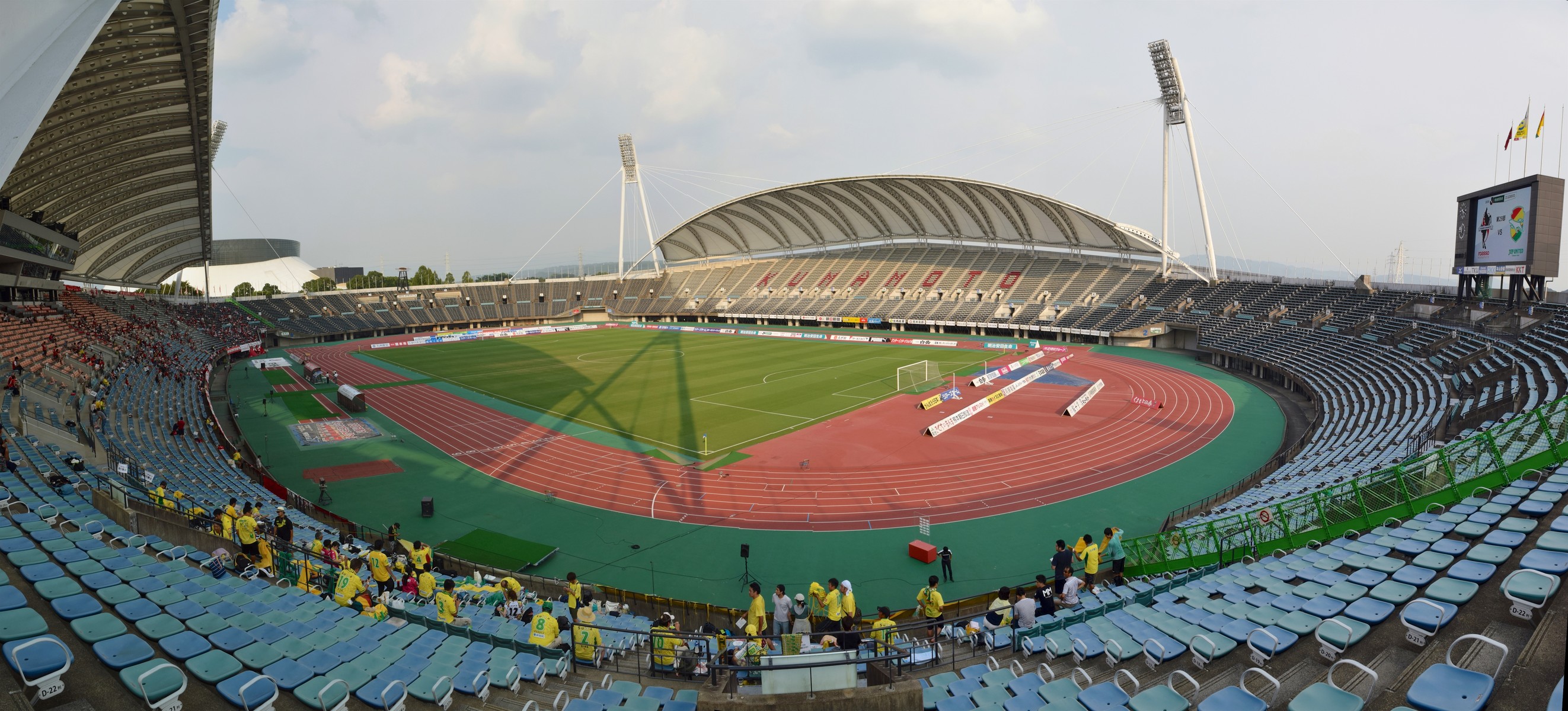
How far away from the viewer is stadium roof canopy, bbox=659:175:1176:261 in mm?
64500

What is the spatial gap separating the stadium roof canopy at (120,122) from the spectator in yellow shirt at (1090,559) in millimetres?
14358

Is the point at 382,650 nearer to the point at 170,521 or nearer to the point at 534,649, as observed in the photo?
the point at 534,649

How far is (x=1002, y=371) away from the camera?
1574 inches

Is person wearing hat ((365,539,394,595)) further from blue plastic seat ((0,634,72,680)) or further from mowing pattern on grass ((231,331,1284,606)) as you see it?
blue plastic seat ((0,634,72,680))

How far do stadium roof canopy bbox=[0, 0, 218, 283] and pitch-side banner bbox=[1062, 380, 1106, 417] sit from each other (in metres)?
A: 31.2

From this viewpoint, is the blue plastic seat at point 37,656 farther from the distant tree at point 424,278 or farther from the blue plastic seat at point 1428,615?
the distant tree at point 424,278

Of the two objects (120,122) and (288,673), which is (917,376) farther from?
(120,122)

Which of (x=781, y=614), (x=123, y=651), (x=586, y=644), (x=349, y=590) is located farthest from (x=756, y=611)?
(x=123, y=651)

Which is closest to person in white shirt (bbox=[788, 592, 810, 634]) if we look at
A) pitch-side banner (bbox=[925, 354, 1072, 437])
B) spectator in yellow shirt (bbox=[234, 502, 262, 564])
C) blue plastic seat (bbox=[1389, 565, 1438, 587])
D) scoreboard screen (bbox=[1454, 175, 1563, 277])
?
blue plastic seat (bbox=[1389, 565, 1438, 587])

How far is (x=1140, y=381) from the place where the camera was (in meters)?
39.7

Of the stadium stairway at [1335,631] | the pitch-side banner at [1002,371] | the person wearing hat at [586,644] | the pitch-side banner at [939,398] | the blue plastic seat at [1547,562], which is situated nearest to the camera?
the stadium stairway at [1335,631]

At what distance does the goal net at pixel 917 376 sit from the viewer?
3919 centimetres

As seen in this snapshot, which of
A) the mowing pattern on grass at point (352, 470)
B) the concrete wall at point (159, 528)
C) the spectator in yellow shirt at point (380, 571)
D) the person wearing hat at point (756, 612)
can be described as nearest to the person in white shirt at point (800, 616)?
the person wearing hat at point (756, 612)

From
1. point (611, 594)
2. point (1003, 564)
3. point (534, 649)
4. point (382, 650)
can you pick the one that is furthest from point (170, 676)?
point (1003, 564)
